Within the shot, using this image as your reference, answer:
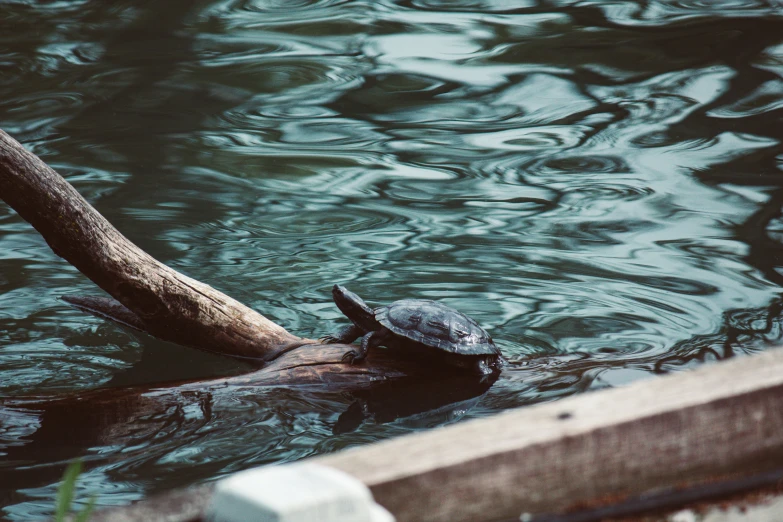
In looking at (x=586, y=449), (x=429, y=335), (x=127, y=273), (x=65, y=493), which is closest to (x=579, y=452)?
(x=586, y=449)

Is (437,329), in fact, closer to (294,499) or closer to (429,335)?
(429,335)

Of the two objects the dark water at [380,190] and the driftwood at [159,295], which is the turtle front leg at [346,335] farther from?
the dark water at [380,190]

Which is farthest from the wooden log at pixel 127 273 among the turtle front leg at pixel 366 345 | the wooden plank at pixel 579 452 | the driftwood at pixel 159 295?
the wooden plank at pixel 579 452

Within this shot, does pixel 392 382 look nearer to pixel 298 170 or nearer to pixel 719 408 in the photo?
pixel 719 408

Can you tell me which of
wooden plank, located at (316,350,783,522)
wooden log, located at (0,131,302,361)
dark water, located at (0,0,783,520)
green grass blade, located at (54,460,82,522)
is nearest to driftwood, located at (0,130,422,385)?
wooden log, located at (0,131,302,361)

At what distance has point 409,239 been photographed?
222 inches

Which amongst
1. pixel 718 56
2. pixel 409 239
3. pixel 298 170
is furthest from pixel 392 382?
pixel 718 56

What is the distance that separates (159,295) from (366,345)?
36.2 inches

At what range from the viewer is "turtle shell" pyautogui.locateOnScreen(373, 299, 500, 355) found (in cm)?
361

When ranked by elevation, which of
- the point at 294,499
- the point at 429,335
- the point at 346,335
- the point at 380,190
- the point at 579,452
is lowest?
the point at 380,190

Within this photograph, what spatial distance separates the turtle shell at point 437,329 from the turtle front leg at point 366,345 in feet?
0.23

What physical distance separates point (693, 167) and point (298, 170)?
2.90 metres

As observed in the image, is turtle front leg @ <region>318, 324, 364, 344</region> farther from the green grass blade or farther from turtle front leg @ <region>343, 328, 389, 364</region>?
the green grass blade

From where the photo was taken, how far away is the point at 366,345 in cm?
369
